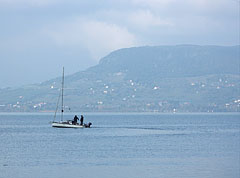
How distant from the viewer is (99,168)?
4631 centimetres

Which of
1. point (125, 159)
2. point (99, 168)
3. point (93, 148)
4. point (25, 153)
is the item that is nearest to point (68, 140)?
point (93, 148)

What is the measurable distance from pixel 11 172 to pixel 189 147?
26227mm

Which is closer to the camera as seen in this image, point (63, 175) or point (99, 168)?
point (63, 175)

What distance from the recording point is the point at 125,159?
172 feet

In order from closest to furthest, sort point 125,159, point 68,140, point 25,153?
point 125,159
point 25,153
point 68,140

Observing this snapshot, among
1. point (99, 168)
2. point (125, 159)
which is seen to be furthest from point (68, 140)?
point (99, 168)

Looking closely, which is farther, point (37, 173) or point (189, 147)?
point (189, 147)

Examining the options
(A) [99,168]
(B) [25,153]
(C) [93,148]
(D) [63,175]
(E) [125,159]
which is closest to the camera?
(D) [63,175]

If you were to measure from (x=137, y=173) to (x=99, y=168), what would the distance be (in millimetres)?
4131

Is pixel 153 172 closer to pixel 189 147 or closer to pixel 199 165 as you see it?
pixel 199 165

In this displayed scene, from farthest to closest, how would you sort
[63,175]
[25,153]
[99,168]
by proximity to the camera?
[25,153], [99,168], [63,175]

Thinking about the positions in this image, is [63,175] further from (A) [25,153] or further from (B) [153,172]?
(A) [25,153]

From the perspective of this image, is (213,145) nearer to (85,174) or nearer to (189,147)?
(189,147)

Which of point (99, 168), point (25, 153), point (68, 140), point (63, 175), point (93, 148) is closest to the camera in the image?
point (63, 175)
